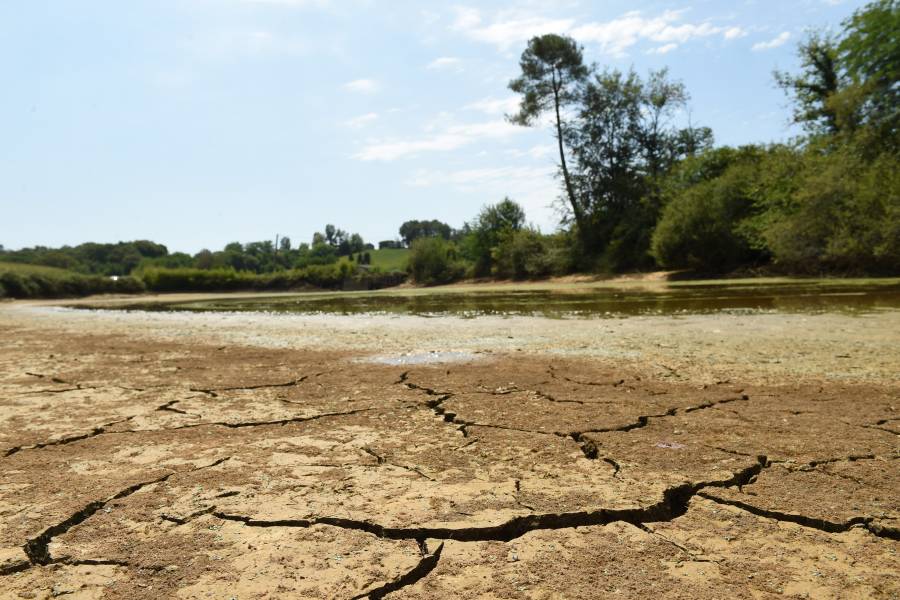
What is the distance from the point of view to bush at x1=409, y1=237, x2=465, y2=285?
40125mm

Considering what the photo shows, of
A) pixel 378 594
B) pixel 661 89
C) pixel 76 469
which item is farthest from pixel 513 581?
pixel 661 89

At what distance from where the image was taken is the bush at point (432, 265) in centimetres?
4012

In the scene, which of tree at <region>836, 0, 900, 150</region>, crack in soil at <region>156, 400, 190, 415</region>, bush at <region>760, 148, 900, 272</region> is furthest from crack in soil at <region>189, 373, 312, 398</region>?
tree at <region>836, 0, 900, 150</region>

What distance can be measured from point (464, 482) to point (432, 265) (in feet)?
126

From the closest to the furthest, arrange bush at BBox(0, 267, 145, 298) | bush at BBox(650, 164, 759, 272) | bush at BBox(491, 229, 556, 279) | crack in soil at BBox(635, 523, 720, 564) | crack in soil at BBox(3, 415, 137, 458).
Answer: crack in soil at BBox(635, 523, 720, 564)
crack in soil at BBox(3, 415, 137, 458)
bush at BBox(650, 164, 759, 272)
bush at BBox(0, 267, 145, 298)
bush at BBox(491, 229, 556, 279)

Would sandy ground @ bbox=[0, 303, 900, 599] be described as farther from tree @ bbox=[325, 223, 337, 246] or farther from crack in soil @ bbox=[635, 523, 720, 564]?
tree @ bbox=[325, 223, 337, 246]

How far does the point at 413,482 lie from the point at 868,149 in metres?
22.9

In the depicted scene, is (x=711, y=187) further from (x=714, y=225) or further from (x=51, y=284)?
(x=51, y=284)

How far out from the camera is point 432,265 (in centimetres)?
4041

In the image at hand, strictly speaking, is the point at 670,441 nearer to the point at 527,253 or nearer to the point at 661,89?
the point at 527,253

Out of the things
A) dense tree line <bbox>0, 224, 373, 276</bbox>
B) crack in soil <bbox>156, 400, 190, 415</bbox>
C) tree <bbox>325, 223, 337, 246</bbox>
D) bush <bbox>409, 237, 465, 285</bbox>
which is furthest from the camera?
tree <bbox>325, 223, 337, 246</bbox>

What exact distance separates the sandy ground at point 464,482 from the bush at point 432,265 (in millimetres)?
35611

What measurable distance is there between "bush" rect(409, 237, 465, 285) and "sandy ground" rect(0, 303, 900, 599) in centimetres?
3561

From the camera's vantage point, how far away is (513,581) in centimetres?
144
